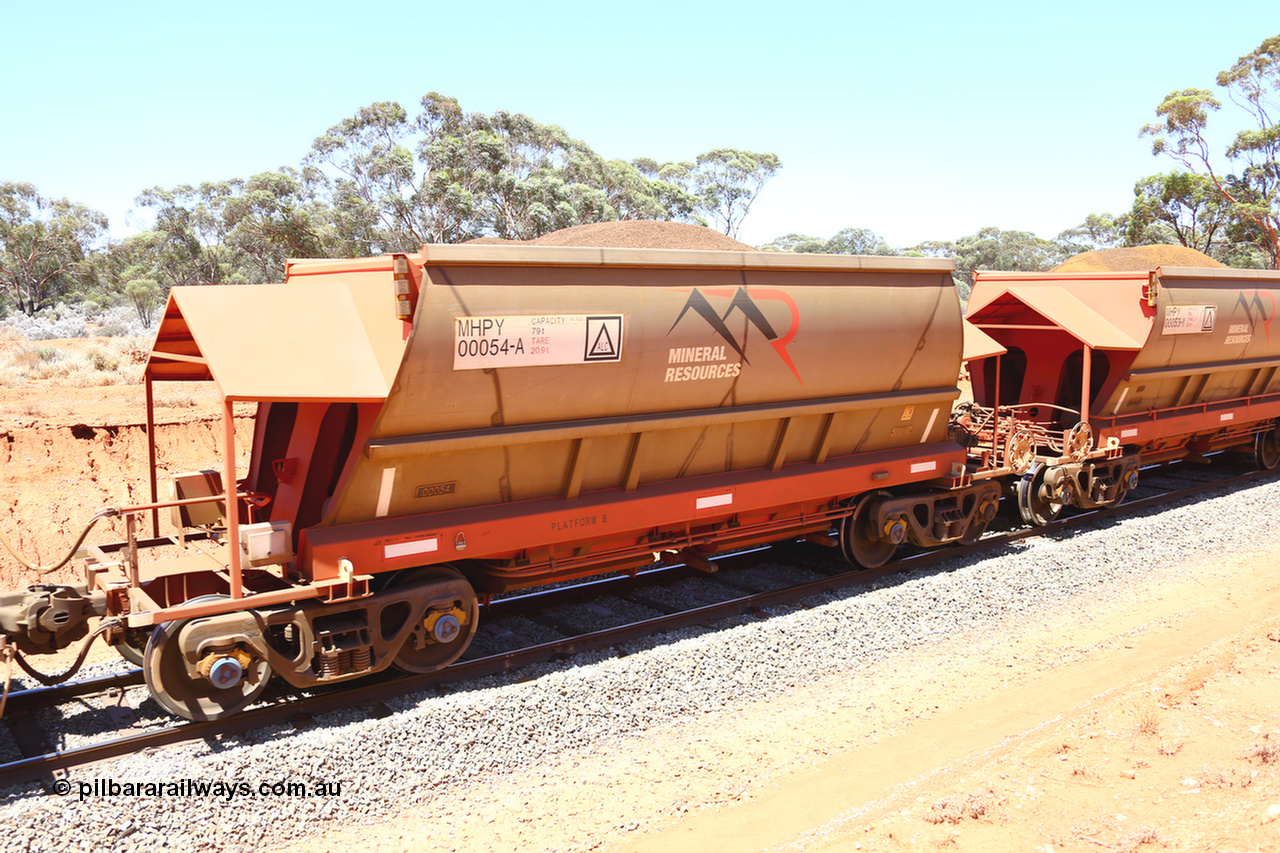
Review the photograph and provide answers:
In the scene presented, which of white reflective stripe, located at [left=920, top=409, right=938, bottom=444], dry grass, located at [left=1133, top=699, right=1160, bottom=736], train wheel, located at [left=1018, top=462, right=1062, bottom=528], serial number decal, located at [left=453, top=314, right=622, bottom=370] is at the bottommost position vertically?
dry grass, located at [left=1133, top=699, right=1160, bottom=736]

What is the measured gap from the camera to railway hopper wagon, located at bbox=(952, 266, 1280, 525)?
483 inches

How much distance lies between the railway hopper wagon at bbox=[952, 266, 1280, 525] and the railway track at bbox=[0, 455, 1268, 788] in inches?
33.9

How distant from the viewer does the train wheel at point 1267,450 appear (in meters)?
16.7

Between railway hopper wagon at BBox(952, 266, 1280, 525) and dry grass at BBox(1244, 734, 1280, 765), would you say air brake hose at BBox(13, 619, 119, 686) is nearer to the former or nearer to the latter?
dry grass at BBox(1244, 734, 1280, 765)

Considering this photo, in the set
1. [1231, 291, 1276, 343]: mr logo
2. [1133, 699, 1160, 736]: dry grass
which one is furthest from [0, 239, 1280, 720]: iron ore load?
[1231, 291, 1276, 343]: mr logo

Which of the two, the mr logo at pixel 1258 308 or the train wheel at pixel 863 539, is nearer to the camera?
the train wheel at pixel 863 539

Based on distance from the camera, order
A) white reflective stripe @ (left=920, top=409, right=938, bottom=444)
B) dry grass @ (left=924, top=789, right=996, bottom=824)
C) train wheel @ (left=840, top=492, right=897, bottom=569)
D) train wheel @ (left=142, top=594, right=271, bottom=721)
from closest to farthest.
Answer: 1. dry grass @ (left=924, top=789, right=996, bottom=824)
2. train wheel @ (left=142, top=594, right=271, bottom=721)
3. train wheel @ (left=840, top=492, right=897, bottom=569)
4. white reflective stripe @ (left=920, top=409, right=938, bottom=444)

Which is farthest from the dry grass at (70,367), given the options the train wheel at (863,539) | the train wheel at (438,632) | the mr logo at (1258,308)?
the mr logo at (1258,308)

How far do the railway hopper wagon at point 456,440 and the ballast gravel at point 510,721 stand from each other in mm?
628

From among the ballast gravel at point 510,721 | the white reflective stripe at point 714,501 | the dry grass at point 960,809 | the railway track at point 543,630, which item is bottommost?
the dry grass at point 960,809

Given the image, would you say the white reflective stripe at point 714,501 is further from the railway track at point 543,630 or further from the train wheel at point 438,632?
the train wheel at point 438,632

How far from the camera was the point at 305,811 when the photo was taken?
561cm

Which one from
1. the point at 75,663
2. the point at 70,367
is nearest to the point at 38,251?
the point at 70,367

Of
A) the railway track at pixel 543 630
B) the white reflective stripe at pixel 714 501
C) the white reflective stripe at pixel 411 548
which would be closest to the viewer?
the railway track at pixel 543 630
